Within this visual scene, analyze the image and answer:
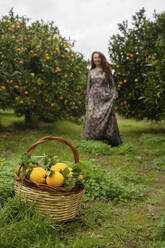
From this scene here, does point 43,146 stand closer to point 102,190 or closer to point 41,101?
point 41,101

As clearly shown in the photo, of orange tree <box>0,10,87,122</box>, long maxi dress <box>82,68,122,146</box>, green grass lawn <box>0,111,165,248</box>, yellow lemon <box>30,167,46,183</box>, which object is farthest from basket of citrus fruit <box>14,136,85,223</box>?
orange tree <box>0,10,87,122</box>

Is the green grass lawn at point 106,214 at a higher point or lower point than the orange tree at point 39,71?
lower

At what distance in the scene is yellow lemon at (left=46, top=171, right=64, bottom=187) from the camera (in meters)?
2.56

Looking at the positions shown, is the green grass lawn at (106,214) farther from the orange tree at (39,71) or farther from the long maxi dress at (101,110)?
the orange tree at (39,71)

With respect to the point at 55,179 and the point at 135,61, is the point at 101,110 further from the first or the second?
the point at 55,179

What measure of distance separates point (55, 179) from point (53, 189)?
0.10m

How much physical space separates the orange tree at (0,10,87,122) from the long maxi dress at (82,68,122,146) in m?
1.33

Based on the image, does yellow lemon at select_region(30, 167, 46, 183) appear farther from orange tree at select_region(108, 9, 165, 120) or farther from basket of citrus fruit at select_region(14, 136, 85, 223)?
orange tree at select_region(108, 9, 165, 120)

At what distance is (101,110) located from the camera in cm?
696

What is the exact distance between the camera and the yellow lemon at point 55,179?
2.56 metres

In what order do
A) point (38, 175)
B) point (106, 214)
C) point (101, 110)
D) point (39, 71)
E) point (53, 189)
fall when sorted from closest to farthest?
point (53, 189)
point (38, 175)
point (106, 214)
point (101, 110)
point (39, 71)

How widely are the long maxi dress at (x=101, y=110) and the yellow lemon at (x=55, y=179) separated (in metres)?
4.40

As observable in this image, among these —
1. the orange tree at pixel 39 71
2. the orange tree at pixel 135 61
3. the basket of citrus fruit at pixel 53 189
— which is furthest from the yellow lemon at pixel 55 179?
the orange tree at pixel 135 61

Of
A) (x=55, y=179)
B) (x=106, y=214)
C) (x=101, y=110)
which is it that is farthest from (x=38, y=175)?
(x=101, y=110)
